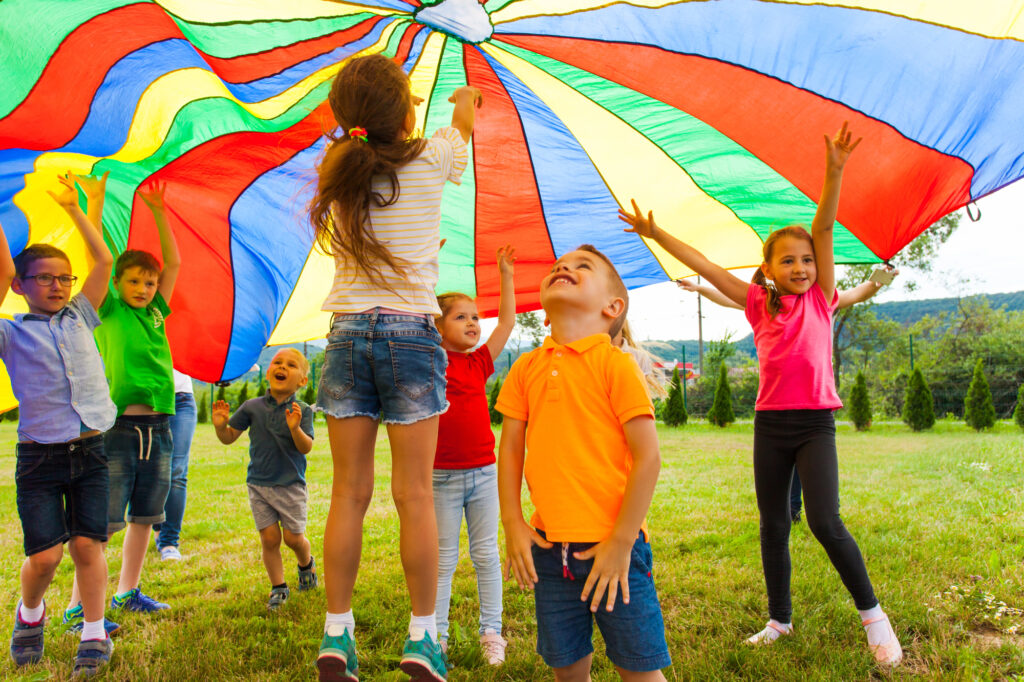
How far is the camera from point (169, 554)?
4152mm

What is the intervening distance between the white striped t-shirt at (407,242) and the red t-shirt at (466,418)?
88 cm

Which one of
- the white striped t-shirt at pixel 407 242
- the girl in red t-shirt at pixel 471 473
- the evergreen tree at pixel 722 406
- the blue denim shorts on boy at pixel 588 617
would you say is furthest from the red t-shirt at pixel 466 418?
the evergreen tree at pixel 722 406

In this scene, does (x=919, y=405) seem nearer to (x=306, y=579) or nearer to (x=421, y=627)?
(x=306, y=579)

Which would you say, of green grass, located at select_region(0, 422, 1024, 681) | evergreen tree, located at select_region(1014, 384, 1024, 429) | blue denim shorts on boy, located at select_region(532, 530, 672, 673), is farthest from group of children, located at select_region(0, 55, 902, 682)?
evergreen tree, located at select_region(1014, 384, 1024, 429)

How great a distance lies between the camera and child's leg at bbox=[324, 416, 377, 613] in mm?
1783

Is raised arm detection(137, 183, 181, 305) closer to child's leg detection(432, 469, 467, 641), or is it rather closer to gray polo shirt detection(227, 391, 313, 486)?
gray polo shirt detection(227, 391, 313, 486)

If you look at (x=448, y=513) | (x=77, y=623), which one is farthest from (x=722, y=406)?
(x=77, y=623)

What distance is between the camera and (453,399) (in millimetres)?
2873

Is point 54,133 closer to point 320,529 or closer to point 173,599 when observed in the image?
point 173,599

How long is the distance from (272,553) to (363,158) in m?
2.16

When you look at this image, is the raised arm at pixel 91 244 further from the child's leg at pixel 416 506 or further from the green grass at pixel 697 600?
the child's leg at pixel 416 506

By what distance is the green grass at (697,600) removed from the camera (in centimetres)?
235

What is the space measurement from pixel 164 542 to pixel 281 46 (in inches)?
129

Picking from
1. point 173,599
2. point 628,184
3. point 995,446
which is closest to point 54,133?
point 173,599
